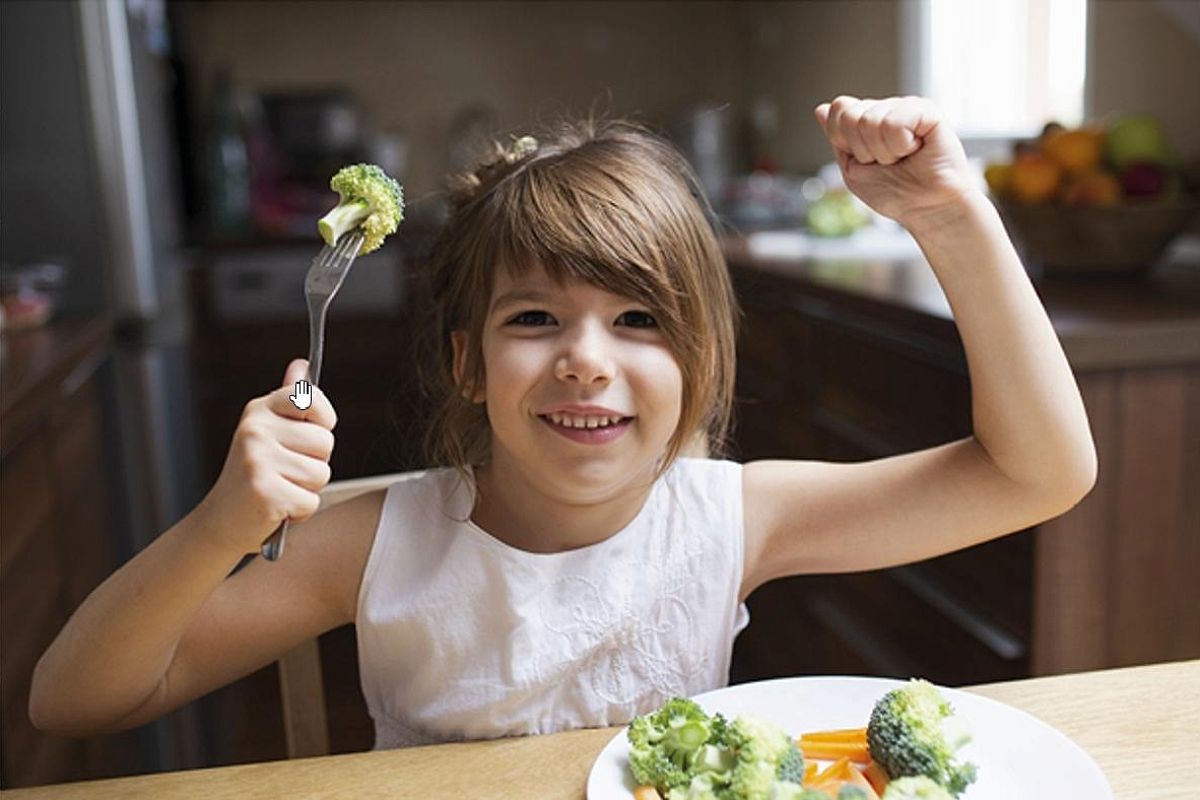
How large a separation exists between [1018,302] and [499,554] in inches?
18.0

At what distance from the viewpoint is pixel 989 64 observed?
3.32 m

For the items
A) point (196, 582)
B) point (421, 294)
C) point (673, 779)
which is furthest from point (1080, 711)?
point (421, 294)

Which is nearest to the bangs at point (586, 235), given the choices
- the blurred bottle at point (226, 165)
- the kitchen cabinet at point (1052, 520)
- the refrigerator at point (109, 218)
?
the kitchen cabinet at point (1052, 520)

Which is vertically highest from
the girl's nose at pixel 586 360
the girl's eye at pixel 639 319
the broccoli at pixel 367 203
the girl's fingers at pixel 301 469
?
the broccoli at pixel 367 203

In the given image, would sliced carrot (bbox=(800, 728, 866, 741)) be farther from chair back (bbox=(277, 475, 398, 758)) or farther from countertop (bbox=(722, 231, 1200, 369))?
countertop (bbox=(722, 231, 1200, 369))

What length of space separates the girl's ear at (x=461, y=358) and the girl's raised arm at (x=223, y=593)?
0.12 metres

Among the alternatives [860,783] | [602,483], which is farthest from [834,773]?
[602,483]

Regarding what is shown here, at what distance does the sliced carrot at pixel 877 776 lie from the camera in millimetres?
703

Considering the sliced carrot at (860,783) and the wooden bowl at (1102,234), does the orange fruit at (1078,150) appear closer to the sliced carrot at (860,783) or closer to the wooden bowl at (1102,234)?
the wooden bowl at (1102,234)

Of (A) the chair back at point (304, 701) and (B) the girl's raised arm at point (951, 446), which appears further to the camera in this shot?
(A) the chair back at point (304, 701)

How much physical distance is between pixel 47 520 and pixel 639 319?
36.1 inches

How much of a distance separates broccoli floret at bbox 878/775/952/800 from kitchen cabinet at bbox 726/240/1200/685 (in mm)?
859

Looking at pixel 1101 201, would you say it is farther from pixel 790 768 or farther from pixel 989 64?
pixel 989 64

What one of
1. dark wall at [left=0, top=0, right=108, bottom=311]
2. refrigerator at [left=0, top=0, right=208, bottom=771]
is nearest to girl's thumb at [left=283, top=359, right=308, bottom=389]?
refrigerator at [left=0, top=0, right=208, bottom=771]
